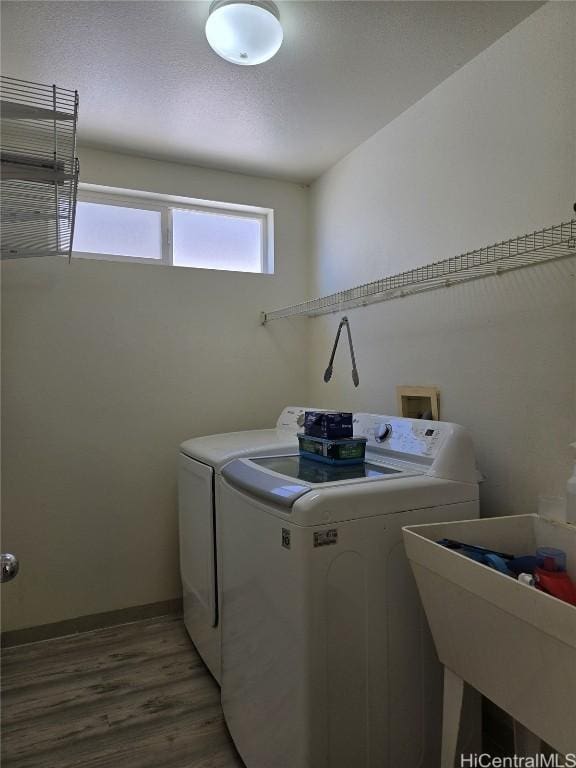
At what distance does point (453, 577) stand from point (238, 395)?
183cm

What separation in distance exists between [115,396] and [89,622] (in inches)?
45.4

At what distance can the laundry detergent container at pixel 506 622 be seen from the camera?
0.85 meters

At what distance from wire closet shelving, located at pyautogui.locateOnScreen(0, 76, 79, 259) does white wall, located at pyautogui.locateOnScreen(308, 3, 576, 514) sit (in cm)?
134

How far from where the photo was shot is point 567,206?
1.40 m

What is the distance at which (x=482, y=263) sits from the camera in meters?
1.54

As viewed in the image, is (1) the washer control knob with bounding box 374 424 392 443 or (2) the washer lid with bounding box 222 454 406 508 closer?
(2) the washer lid with bounding box 222 454 406 508

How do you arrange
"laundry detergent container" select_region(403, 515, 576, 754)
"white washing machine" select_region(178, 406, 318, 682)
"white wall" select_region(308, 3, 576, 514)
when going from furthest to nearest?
"white washing machine" select_region(178, 406, 318, 682) < "white wall" select_region(308, 3, 576, 514) < "laundry detergent container" select_region(403, 515, 576, 754)

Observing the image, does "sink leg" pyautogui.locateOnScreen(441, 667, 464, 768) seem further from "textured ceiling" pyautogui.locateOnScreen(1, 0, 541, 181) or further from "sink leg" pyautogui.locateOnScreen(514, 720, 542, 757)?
"textured ceiling" pyautogui.locateOnScreen(1, 0, 541, 181)

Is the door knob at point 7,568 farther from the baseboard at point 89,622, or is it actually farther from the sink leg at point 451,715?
the baseboard at point 89,622

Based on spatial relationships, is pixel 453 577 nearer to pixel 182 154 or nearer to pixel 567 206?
pixel 567 206

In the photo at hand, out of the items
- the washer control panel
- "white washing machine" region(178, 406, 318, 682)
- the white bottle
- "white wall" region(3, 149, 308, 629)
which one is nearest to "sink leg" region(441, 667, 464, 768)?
the white bottle

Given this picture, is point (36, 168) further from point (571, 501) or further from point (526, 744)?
point (526, 744)

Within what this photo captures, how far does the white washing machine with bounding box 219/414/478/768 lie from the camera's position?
121 centimetres

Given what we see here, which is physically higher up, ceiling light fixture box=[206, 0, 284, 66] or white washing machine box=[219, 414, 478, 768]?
ceiling light fixture box=[206, 0, 284, 66]
